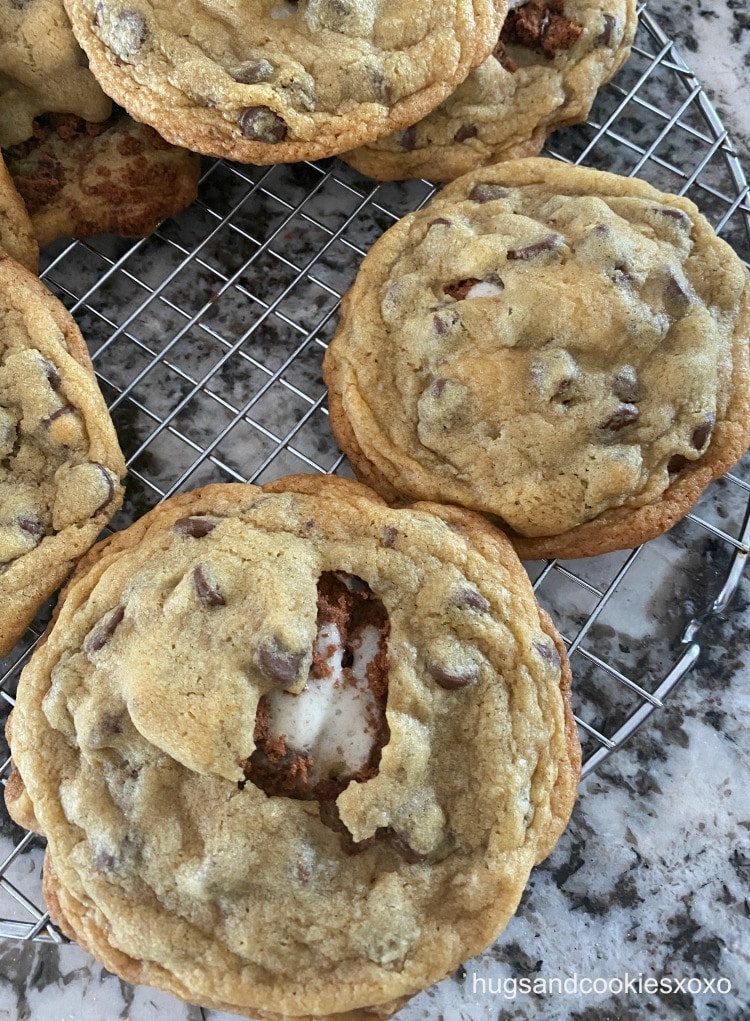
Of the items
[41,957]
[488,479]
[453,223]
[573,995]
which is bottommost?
[41,957]

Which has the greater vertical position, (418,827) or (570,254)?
(570,254)

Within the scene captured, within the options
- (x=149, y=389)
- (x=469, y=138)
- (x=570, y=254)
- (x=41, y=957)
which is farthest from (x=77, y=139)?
(x=41, y=957)

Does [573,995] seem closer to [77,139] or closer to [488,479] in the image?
[488,479]

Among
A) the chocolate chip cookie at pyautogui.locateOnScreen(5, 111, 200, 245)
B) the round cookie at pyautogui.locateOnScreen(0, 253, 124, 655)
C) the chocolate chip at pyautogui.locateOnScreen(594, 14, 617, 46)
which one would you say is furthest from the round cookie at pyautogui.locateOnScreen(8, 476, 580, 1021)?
the chocolate chip at pyautogui.locateOnScreen(594, 14, 617, 46)

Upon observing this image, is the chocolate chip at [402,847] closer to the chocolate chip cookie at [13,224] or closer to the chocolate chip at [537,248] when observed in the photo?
the chocolate chip at [537,248]

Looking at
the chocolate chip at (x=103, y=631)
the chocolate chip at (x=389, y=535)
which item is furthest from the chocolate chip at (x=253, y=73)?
the chocolate chip at (x=103, y=631)

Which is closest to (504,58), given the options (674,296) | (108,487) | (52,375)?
(674,296)

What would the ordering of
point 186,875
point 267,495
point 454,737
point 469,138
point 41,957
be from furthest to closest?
point 469,138
point 41,957
point 267,495
point 454,737
point 186,875
